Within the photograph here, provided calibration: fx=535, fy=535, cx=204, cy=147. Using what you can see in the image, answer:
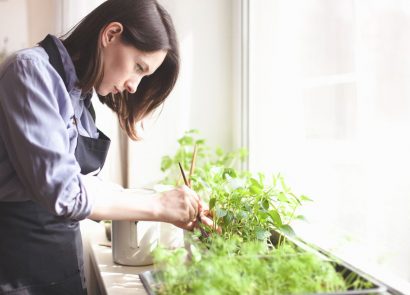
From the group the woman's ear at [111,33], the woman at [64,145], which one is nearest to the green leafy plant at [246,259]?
the woman at [64,145]

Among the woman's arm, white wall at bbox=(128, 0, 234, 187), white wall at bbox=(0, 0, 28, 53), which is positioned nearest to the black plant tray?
Answer: the woman's arm

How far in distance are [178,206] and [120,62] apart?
368mm

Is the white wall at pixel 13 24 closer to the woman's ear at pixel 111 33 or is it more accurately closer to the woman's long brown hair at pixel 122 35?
the woman's long brown hair at pixel 122 35

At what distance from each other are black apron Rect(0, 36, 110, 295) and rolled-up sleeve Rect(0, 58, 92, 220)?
134mm

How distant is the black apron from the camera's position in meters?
1.25

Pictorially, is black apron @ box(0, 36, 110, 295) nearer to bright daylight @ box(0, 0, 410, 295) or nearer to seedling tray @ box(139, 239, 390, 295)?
bright daylight @ box(0, 0, 410, 295)

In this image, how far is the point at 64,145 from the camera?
1106 millimetres

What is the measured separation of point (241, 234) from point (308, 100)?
535 mm

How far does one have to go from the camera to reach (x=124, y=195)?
123 cm

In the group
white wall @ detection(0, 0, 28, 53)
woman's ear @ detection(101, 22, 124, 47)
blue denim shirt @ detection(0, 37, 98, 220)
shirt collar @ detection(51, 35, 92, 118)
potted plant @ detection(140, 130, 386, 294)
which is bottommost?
potted plant @ detection(140, 130, 386, 294)

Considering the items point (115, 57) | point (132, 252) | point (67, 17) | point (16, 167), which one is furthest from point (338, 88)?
point (67, 17)

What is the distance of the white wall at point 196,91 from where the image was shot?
2.12 m

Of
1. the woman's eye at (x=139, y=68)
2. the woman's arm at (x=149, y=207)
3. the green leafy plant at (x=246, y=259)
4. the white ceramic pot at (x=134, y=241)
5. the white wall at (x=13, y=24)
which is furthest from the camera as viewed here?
the white wall at (x=13, y=24)

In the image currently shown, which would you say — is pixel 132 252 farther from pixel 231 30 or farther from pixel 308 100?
pixel 231 30
